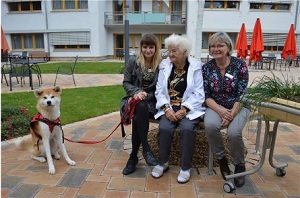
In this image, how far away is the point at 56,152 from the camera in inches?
131

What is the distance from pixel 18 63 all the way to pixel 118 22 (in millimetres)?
16161

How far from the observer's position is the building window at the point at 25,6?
22.7 m

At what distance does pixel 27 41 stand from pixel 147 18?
34.9ft

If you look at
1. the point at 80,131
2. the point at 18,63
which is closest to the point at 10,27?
the point at 18,63

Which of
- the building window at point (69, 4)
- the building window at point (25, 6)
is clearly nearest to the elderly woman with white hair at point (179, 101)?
the building window at point (69, 4)

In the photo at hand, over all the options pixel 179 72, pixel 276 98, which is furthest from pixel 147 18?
pixel 276 98

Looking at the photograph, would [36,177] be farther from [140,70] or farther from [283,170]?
[283,170]

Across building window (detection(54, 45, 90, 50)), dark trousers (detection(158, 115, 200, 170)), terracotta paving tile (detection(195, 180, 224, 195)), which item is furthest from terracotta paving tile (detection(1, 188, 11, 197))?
building window (detection(54, 45, 90, 50))

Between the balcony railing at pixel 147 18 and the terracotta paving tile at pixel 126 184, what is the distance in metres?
20.9

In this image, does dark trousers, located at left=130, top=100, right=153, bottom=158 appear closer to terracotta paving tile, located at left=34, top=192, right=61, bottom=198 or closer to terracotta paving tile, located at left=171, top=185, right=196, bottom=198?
terracotta paving tile, located at left=171, top=185, right=196, bottom=198

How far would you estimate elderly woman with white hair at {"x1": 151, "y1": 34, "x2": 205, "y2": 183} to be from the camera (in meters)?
2.82

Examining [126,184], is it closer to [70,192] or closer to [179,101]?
[70,192]

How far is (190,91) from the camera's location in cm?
300

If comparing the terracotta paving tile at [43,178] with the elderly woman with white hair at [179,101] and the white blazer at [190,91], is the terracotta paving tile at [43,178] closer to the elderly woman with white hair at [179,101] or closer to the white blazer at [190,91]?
the elderly woman with white hair at [179,101]
